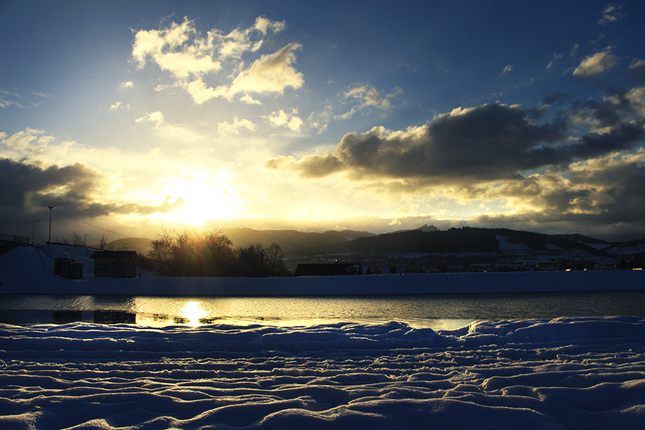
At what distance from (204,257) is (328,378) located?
38543mm

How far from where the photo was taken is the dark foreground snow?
3.17 meters

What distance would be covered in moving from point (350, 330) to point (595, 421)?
16.5 feet

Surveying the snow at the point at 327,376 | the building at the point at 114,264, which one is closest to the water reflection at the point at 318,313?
the snow at the point at 327,376

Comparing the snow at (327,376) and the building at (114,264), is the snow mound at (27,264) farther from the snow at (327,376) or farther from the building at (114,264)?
the snow at (327,376)

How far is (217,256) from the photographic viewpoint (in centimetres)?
4122

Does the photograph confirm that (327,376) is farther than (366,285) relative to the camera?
No

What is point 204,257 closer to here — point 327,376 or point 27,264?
point 27,264

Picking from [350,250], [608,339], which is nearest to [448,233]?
[350,250]

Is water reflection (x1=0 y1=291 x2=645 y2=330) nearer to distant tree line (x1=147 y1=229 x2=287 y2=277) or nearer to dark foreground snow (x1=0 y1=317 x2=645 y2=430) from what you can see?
dark foreground snow (x1=0 y1=317 x2=645 y2=430)

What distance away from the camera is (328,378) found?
4449 millimetres

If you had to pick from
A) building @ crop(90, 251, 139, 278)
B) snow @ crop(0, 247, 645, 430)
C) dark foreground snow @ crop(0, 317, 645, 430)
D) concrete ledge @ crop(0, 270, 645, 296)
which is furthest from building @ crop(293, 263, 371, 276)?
dark foreground snow @ crop(0, 317, 645, 430)

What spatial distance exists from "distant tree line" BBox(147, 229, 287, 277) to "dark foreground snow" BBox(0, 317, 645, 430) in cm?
3372

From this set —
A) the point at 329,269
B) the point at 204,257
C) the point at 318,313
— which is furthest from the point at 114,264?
the point at 318,313

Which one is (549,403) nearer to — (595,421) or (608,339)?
(595,421)
